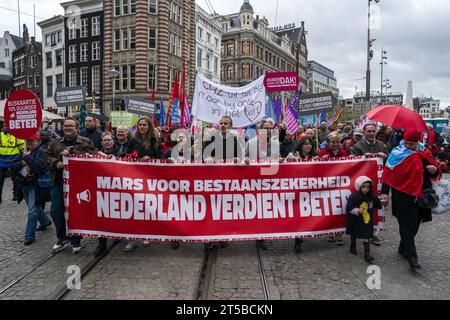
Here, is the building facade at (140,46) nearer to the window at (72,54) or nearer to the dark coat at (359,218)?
the window at (72,54)

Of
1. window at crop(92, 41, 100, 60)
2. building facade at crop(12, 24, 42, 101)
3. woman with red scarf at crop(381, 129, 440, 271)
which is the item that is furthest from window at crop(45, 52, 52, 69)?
woman with red scarf at crop(381, 129, 440, 271)

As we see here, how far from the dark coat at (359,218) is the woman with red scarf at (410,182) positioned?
295 millimetres

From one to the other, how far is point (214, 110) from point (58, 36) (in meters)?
38.4

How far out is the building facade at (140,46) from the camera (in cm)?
3132

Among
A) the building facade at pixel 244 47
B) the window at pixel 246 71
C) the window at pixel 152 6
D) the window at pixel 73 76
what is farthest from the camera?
the window at pixel 246 71

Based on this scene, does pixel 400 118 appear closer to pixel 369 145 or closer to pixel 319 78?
pixel 369 145

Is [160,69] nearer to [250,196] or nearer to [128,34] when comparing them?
[128,34]

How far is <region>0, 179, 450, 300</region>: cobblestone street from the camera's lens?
3.79 meters

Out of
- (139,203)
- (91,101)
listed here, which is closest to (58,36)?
(91,101)

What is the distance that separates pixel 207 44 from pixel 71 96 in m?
33.1

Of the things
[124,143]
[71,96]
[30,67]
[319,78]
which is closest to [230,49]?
[30,67]

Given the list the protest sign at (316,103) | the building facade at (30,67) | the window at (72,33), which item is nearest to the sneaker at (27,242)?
the protest sign at (316,103)

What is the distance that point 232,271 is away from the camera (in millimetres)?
4391
